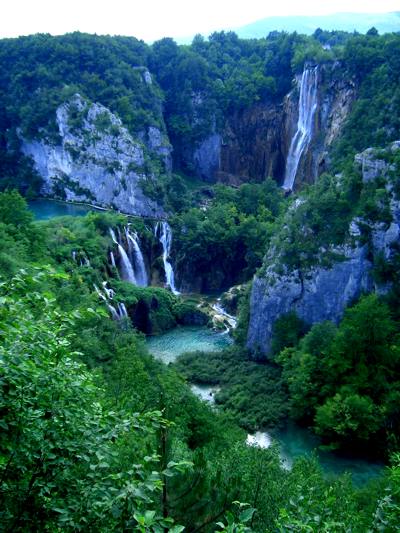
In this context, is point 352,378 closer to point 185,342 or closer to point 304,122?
point 185,342

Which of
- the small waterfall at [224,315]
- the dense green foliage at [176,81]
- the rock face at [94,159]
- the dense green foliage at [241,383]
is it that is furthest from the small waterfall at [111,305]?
the dense green foliage at [176,81]

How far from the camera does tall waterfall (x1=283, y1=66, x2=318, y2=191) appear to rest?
5509 cm

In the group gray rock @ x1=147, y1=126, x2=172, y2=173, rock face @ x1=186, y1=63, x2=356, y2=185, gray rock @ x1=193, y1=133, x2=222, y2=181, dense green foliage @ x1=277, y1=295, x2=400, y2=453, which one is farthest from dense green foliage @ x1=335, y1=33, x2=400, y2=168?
gray rock @ x1=147, y1=126, x2=172, y2=173

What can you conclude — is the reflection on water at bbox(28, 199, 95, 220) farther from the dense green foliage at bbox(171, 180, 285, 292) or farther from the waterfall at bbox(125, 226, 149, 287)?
the dense green foliage at bbox(171, 180, 285, 292)

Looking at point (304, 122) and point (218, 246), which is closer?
point (218, 246)

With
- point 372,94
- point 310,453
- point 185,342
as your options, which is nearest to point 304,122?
point 372,94

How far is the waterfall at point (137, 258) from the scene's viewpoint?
43.3 metres

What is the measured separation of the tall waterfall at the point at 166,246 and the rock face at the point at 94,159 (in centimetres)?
479

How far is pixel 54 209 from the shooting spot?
53.1 m

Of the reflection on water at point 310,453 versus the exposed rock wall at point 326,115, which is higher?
the exposed rock wall at point 326,115

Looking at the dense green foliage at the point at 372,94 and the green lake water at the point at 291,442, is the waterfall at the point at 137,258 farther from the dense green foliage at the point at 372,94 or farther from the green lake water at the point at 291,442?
the dense green foliage at the point at 372,94

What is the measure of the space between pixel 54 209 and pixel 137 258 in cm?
1369

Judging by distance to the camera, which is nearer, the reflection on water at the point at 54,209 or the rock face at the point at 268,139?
the reflection on water at the point at 54,209

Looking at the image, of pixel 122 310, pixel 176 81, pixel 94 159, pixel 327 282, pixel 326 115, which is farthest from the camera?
pixel 176 81
